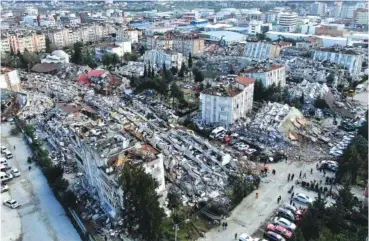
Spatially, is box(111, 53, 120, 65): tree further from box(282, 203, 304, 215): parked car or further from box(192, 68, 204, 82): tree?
box(282, 203, 304, 215): parked car

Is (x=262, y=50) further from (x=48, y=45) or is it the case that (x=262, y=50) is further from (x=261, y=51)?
(x=48, y=45)

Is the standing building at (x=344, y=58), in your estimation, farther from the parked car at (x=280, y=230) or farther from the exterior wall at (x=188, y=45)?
the parked car at (x=280, y=230)

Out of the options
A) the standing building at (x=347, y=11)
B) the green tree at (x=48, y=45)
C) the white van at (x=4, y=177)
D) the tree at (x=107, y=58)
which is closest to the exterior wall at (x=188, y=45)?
the tree at (x=107, y=58)

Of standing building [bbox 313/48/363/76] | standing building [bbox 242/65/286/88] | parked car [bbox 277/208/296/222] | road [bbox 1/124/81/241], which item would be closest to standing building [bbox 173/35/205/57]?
standing building [bbox 313/48/363/76]

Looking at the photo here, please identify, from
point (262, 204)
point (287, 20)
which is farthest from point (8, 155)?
point (287, 20)

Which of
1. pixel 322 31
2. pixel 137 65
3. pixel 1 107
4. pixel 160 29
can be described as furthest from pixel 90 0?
pixel 1 107

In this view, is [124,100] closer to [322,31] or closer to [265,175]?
[265,175]
